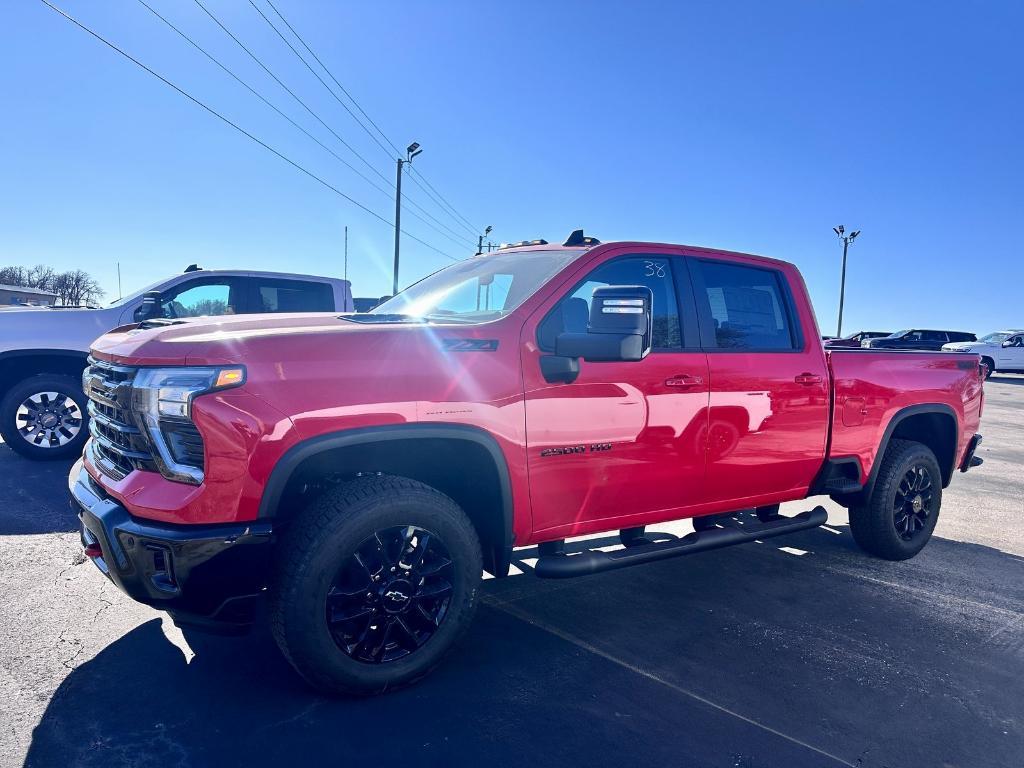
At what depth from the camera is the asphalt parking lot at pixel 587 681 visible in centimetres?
249

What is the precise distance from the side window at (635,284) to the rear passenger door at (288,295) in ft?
17.5

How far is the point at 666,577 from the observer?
4.42 m

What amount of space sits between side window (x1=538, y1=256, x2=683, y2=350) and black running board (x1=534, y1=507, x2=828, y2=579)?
107 cm

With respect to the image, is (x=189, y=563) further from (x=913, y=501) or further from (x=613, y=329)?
(x=913, y=501)

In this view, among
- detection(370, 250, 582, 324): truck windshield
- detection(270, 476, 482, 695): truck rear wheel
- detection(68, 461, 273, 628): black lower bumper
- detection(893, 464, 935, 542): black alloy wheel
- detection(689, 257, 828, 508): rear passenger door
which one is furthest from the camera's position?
detection(893, 464, 935, 542): black alloy wheel

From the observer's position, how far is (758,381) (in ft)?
12.6

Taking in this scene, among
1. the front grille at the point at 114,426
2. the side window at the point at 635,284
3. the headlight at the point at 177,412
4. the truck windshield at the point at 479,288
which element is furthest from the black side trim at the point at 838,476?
the front grille at the point at 114,426

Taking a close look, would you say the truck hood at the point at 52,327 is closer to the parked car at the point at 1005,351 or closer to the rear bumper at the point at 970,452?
the rear bumper at the point at 970,452

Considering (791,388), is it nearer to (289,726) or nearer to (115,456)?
(289,726)

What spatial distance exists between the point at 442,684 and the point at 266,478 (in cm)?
122

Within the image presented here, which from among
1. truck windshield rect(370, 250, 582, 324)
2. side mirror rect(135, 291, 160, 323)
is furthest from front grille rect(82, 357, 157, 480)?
side mirror rect(135, 291, 160, 323)

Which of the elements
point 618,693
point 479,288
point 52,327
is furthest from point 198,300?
point 618,693

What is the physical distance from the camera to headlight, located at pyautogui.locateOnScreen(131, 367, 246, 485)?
2.43 m

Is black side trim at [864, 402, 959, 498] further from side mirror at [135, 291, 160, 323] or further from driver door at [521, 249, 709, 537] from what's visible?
side mirror at [135, 291, 160, 323]
